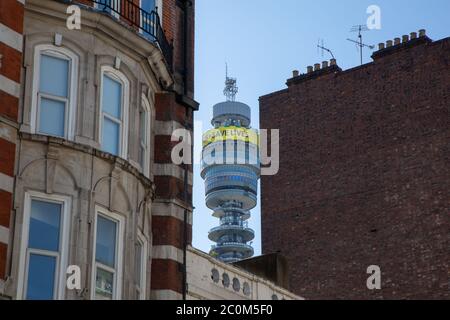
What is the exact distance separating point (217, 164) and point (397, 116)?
126311mm

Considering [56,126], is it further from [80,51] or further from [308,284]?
[308,284]

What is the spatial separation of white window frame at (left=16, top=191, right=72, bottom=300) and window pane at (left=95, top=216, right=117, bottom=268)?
3.02 feet

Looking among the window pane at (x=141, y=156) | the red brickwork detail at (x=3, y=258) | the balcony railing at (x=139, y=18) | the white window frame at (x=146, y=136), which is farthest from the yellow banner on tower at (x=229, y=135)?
the red brickwork detail at (x=3, y=258)

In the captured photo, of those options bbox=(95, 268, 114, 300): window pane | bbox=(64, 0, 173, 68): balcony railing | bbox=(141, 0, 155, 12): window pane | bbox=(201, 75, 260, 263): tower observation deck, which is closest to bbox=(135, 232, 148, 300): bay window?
bbox=(95, 268, 114, 300): window pane

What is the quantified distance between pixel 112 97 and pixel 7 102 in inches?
122

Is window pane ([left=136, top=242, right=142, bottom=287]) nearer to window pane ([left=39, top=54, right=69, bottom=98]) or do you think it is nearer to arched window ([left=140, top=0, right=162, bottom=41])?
window pane ([left=39, top=54, right=69, bottom=98])

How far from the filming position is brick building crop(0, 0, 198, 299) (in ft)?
68.2

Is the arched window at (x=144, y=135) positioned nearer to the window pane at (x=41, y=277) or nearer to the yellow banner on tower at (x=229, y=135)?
the window pane at (x=41, y=277)

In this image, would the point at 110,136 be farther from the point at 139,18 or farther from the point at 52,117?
the point at 139,18

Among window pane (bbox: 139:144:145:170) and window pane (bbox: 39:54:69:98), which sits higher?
window pane (bbox: 39:54:69:98)

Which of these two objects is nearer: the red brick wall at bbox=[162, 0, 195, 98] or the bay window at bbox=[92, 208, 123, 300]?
the bay window at bbox=[92, 208, 123, 300]

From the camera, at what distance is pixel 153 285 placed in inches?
957

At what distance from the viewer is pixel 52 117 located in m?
22.1

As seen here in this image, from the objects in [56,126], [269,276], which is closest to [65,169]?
[56,126]
